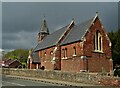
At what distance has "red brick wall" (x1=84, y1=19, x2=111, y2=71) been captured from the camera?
41.5m

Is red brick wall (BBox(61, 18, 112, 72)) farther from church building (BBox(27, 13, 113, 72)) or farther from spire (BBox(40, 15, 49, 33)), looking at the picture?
spire (BBox(40, 15, 49, 33))

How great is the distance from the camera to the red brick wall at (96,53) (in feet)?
136

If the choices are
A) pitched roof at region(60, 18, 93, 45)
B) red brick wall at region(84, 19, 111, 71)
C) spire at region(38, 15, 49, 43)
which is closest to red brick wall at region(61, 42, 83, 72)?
pitched roof at region(60, 18, 93, 45)

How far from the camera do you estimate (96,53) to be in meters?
42.6

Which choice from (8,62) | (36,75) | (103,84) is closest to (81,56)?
(36,75)

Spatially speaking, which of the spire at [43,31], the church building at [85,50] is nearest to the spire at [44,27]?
the spire at [43,31]

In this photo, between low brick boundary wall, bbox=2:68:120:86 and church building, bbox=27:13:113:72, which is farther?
church building, bbox=27:13:113:72

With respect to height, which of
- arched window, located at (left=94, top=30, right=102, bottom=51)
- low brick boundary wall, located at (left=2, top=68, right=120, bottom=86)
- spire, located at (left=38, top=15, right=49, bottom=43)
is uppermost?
spire, located at (left=38, top=15, right=49, bottom=43)

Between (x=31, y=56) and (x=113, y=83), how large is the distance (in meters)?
38.9

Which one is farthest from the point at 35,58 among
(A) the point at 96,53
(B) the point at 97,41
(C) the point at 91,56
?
(C) the point at 91,56

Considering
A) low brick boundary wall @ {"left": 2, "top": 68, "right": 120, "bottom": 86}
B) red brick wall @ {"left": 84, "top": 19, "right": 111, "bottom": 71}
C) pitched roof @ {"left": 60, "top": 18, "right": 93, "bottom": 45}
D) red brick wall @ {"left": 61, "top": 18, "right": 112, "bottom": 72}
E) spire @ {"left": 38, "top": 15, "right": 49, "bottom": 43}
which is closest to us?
low brick boundary wall @ {"left": 2, "top": 68, "right": 120, "bottom": 86}

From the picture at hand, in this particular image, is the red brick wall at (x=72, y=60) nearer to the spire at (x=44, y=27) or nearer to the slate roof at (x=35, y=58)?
the slate roof at (x=35, y=58)

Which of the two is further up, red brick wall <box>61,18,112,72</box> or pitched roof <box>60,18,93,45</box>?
pitched roof <box>60,18,93,45</box>

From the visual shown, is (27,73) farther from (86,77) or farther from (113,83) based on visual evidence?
(113,83)
